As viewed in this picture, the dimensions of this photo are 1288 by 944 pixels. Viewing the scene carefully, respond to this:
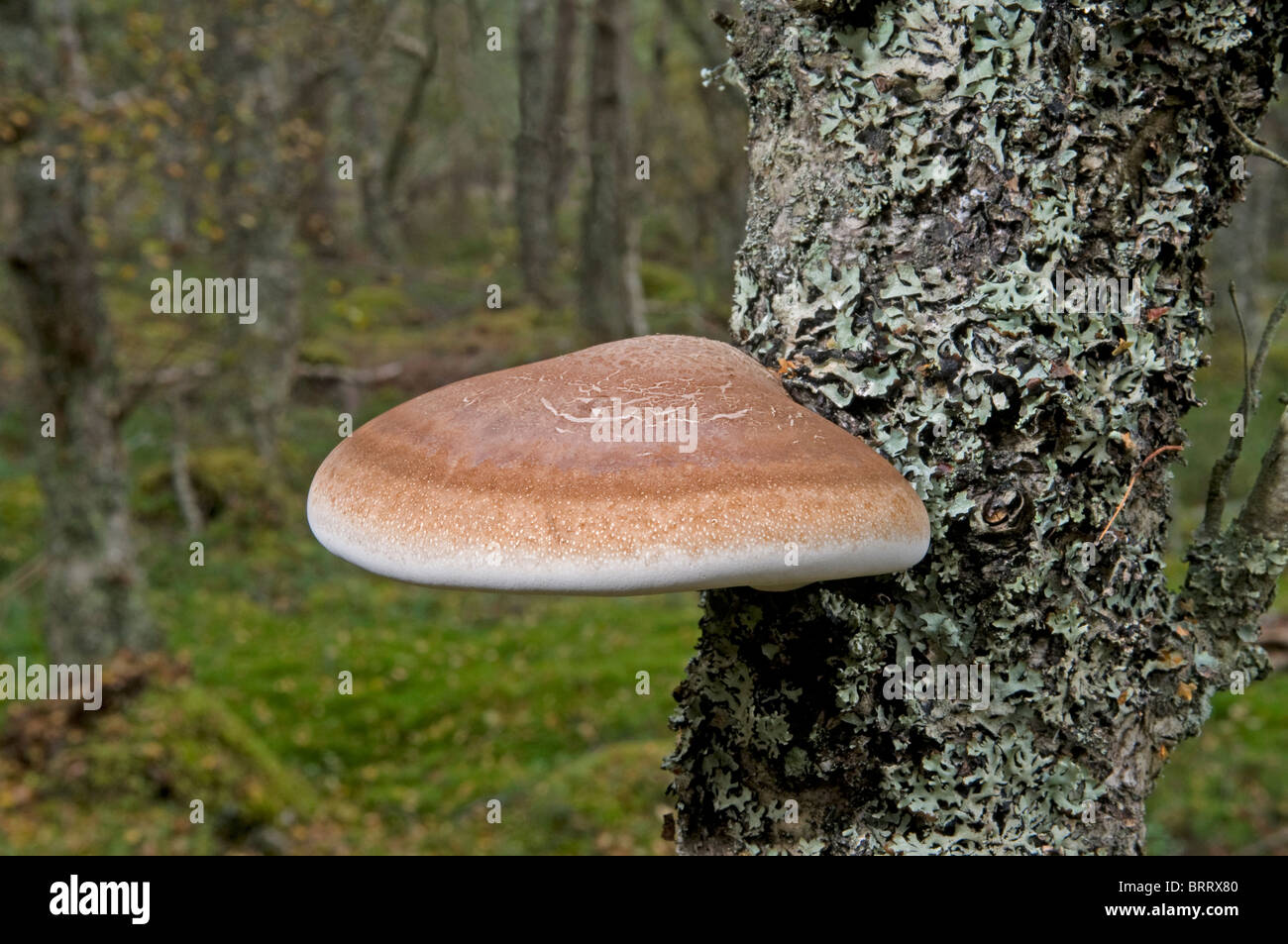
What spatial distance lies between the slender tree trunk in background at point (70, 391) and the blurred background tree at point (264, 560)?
17mm

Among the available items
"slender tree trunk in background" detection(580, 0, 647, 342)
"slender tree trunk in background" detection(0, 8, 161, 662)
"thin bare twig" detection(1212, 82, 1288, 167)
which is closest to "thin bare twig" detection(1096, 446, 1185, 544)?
"thin bare twig" detection(1212, 82, 1288, 167)

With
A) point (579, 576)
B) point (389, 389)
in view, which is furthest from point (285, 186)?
point (579, 576)

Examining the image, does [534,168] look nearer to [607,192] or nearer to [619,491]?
[607,192]

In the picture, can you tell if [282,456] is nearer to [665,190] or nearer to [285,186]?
[285,186]

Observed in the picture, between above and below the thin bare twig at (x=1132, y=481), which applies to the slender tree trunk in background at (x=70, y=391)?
below

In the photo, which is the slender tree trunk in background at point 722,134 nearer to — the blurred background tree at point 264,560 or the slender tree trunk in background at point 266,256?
the blurred background tree at point 264,560

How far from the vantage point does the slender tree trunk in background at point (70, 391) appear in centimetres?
594

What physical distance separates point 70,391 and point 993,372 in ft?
20.8

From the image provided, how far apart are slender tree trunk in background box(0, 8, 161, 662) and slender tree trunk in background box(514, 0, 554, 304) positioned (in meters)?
8.85

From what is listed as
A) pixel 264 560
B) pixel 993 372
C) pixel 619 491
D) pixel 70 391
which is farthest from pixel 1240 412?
pixel 264 560

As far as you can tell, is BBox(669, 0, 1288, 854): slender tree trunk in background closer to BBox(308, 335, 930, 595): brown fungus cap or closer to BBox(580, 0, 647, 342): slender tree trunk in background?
BBox(308, 335, 930, 595): brown fungus cap

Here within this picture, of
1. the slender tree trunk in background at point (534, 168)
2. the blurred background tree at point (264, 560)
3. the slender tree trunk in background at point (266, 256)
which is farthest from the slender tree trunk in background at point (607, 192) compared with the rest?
the slender tree trunk in background at point (266, 256)

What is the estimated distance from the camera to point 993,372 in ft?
5.35

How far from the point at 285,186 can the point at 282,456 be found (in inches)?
122
